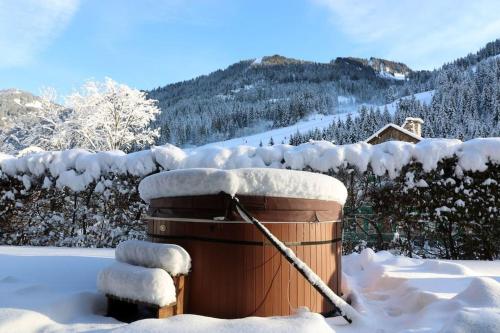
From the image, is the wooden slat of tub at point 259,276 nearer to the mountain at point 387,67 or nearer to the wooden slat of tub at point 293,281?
the wooden slat of tub at point 293,281

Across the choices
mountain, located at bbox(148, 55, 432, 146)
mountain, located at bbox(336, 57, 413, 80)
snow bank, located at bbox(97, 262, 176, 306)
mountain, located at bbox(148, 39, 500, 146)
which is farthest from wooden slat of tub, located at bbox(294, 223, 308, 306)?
mountain, located at bbox(336, 57, 413, 80)

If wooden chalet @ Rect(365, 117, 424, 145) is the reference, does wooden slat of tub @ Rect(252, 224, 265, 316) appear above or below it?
below

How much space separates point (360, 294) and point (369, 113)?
6457 cm

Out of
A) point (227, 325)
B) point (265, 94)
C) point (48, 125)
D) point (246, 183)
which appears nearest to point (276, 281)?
point (227, 325)

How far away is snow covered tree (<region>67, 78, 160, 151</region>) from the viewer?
85.6 ft

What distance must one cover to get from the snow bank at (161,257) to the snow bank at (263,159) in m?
3.58

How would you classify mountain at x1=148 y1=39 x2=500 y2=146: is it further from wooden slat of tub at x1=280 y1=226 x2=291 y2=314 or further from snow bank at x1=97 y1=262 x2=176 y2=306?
snow bank at x1=97 y1=262 x2=176 y2=306

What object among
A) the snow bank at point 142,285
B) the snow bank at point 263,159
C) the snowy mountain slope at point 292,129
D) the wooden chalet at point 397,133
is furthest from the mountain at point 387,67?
the snow bank at point 142,285

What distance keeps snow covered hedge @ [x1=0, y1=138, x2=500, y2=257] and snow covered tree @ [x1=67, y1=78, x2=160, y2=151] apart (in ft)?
60.9

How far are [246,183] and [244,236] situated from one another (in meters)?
0.39

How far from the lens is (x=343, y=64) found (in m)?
127

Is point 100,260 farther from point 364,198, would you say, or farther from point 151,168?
point 364,198

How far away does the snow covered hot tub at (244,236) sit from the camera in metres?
2.85

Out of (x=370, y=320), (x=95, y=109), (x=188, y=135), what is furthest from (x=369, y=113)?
(x=370, y=320)
